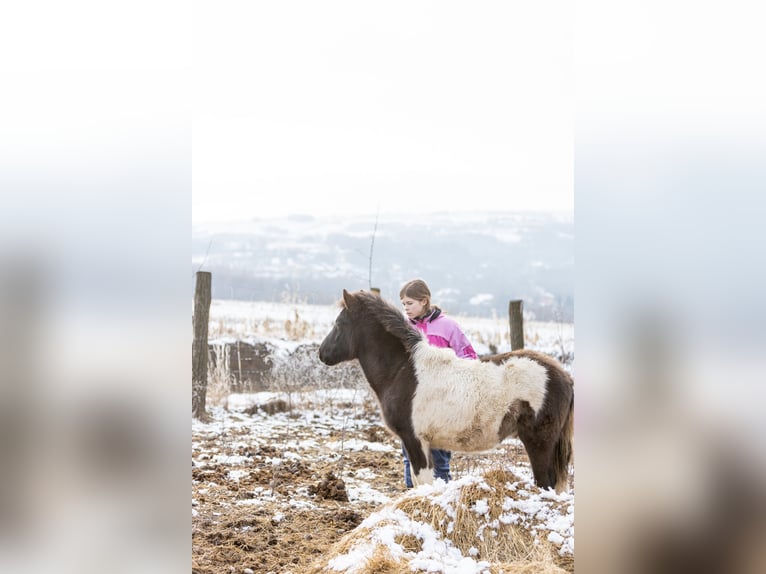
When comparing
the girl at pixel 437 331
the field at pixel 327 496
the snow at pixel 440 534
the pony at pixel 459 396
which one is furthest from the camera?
the girl at pixel 437 331

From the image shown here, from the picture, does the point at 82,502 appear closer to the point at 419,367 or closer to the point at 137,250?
the point at 137,250

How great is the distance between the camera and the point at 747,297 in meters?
0.95

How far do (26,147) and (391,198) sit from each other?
21764 mm

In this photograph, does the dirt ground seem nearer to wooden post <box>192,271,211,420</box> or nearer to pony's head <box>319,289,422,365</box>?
wooden post <box>192,271,211,420</box>

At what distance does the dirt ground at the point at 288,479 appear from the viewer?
115 inches

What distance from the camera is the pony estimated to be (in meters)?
2.83

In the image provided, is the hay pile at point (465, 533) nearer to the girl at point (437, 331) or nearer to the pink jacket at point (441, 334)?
the girl at point (437, 331)

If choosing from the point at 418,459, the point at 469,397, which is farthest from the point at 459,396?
the point at 418,459

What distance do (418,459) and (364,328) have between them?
2.37 feet

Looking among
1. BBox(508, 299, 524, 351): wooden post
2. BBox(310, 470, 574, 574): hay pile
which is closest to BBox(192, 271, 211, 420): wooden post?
BBox(508, 299, 524, 351): wooden post

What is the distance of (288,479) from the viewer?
13.0 feet

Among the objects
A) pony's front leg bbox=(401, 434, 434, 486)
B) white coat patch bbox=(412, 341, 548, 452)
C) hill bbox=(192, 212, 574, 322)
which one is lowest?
pony's front leg bbox=(401, 434, 434, 486)

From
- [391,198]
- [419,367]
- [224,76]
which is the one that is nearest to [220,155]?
[224,76]

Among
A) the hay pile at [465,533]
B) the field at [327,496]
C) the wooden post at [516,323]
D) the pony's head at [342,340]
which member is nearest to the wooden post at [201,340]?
Answer: the field at [327,496]
